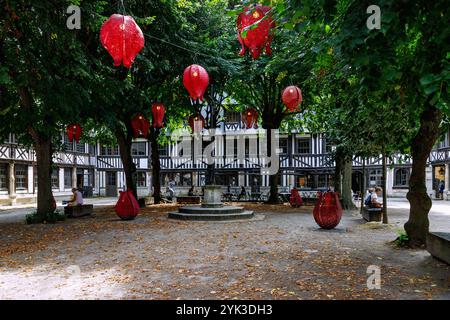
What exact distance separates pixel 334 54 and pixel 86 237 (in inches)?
309

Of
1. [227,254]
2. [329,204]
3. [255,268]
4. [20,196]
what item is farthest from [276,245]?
[20,196]

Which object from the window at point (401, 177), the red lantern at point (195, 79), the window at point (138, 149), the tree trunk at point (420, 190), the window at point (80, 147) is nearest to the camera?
the red lantern at point (195, 79)

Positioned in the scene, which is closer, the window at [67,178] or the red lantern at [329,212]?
the red lantern at [329,212]

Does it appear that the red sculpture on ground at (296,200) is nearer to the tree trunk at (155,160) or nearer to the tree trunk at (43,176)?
the tree trunk at (155,160)

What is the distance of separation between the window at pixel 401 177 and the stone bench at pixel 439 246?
32839 millimetres

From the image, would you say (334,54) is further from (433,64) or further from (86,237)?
(86,237)

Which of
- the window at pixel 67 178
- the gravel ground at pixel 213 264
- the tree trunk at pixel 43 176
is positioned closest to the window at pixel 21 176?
the window at pixel 67 178

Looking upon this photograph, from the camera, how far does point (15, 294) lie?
18.9 feet

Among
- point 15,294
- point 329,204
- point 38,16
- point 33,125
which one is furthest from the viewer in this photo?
point 33,125

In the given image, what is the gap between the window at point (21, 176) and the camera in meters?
30.5

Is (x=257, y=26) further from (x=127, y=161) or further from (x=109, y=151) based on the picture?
(x=109, y=151)

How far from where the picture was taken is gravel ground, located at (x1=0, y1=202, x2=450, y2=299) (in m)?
5.76

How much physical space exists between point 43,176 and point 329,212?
33.2 feet

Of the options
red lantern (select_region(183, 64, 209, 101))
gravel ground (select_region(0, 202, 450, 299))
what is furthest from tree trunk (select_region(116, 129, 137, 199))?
red lantern (select_region(183, 64, 209, 101))
